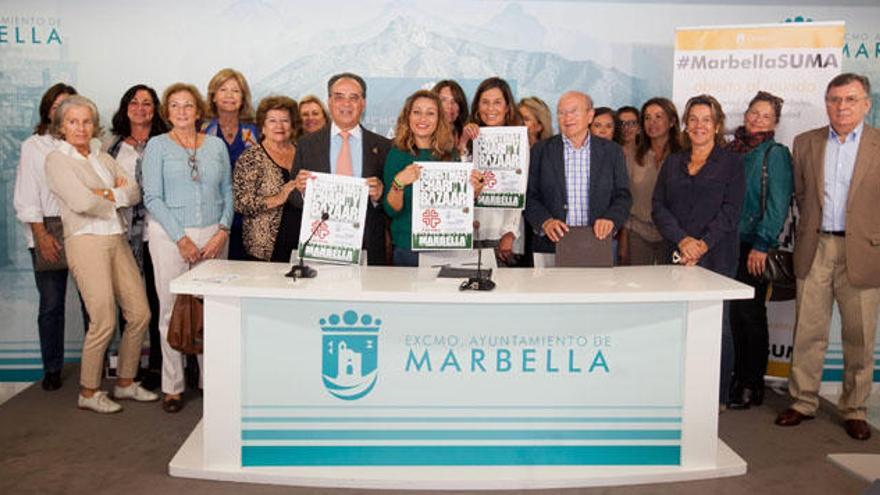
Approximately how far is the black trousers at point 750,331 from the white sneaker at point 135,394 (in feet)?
11.5

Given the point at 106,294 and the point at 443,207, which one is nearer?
the point at 443,207

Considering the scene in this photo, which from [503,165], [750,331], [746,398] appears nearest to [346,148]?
[503,165]

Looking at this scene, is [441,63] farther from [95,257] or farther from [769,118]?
[95,257]

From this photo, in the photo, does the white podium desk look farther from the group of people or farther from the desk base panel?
the group of people

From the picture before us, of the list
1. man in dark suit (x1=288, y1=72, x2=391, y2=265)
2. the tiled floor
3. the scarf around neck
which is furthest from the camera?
the tiled floor

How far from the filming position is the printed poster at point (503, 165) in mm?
4535

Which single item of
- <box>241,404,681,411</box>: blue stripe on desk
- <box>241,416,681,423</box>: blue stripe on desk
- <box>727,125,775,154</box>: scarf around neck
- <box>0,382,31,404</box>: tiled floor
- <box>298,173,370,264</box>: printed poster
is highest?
<box>727,125,775,154</box>: scarf around neck

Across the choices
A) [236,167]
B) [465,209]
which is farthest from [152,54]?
[465,209]

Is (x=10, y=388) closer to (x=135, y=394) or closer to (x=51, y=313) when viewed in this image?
(x=51, y=313)

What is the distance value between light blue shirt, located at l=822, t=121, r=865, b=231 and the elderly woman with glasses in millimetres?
3313

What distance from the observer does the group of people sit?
446 cm

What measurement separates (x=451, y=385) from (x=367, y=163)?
1371 millimetres

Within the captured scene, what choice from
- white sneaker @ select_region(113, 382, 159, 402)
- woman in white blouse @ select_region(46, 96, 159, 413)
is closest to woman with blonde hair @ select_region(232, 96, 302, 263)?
woman in white blouse @ select_region(46, 96, 159, 413)

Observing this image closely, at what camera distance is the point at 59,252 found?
16.6ft
